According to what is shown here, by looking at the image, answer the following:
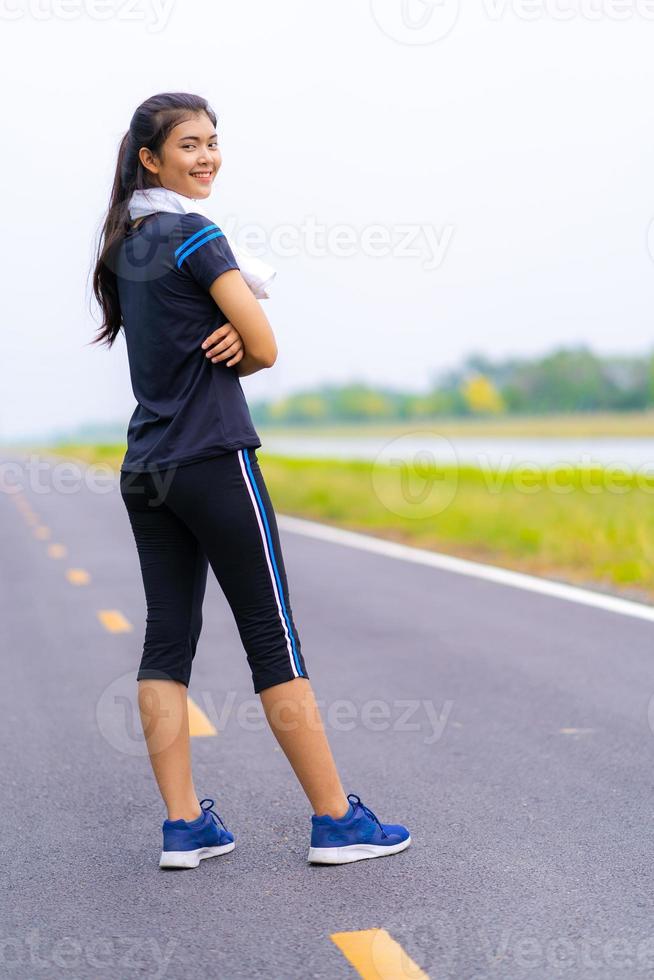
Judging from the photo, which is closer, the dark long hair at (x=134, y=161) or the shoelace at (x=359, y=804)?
the dark long hair at (x=134, y=161)

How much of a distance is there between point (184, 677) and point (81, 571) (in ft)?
28.3

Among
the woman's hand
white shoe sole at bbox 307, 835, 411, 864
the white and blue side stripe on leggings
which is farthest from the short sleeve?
white shoe sole at bbox 307, 835, 411, 864

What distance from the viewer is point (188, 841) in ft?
12.4

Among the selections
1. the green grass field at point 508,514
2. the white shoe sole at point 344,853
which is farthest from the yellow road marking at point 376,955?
the green grass field at point 508,514

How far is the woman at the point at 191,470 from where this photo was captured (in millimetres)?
3484

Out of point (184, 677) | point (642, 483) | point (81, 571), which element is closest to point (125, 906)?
point (184, 677)

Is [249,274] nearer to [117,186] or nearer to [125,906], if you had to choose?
[117,186]

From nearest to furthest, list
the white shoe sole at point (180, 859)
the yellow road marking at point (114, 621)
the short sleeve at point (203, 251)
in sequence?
1. the short sleeve at point (203, 251)
2. the white shoe sole at point (180, 859)
3. the yellow road marking at point (114, 621)

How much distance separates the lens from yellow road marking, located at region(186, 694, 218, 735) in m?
5.55

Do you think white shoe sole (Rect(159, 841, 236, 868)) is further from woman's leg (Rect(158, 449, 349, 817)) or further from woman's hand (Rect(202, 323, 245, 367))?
woman's hand (Rect(202, 323, 245, 367))

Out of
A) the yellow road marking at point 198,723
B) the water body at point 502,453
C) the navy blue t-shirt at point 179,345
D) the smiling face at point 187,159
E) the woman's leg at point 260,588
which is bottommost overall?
the water body at point 502,453

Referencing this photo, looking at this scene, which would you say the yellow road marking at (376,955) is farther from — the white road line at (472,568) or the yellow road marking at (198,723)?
the white road line at (472,568)

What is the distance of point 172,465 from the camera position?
3508mm

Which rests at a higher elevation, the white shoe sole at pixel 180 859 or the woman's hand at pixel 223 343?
the woman's hand at pixel 223 343
